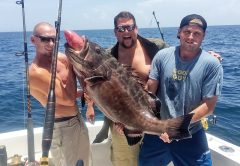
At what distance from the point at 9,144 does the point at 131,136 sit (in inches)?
83.8

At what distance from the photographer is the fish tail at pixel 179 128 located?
9.89 feet

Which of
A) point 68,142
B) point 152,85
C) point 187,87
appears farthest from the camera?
point 68,142

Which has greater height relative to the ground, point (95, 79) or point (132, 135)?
point (95, 79)

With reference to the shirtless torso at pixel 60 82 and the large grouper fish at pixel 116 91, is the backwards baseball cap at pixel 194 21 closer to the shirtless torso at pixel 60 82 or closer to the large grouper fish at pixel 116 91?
the large grouper fish at pixel 116 91

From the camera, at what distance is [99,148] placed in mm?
4836

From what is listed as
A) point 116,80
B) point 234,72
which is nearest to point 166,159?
point 116,80

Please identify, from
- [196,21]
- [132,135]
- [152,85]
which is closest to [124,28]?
[152,85]

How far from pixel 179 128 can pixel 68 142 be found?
1422 mm

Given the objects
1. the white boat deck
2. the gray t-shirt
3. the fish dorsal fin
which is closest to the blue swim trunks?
the gray t-shirt

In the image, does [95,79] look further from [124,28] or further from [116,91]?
[124,28]

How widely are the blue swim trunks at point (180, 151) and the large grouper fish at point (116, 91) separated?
545 mm

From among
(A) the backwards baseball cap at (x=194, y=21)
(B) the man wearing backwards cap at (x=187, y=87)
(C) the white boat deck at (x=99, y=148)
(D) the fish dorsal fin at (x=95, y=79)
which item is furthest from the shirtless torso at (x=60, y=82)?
(A) the backwards baseball cap at (x=194, y=21)

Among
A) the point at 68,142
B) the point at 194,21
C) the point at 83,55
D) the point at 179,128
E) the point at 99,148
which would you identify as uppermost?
the point at 194,21

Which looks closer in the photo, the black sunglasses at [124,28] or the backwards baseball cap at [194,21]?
the backwards baseball cap at [194,21]
